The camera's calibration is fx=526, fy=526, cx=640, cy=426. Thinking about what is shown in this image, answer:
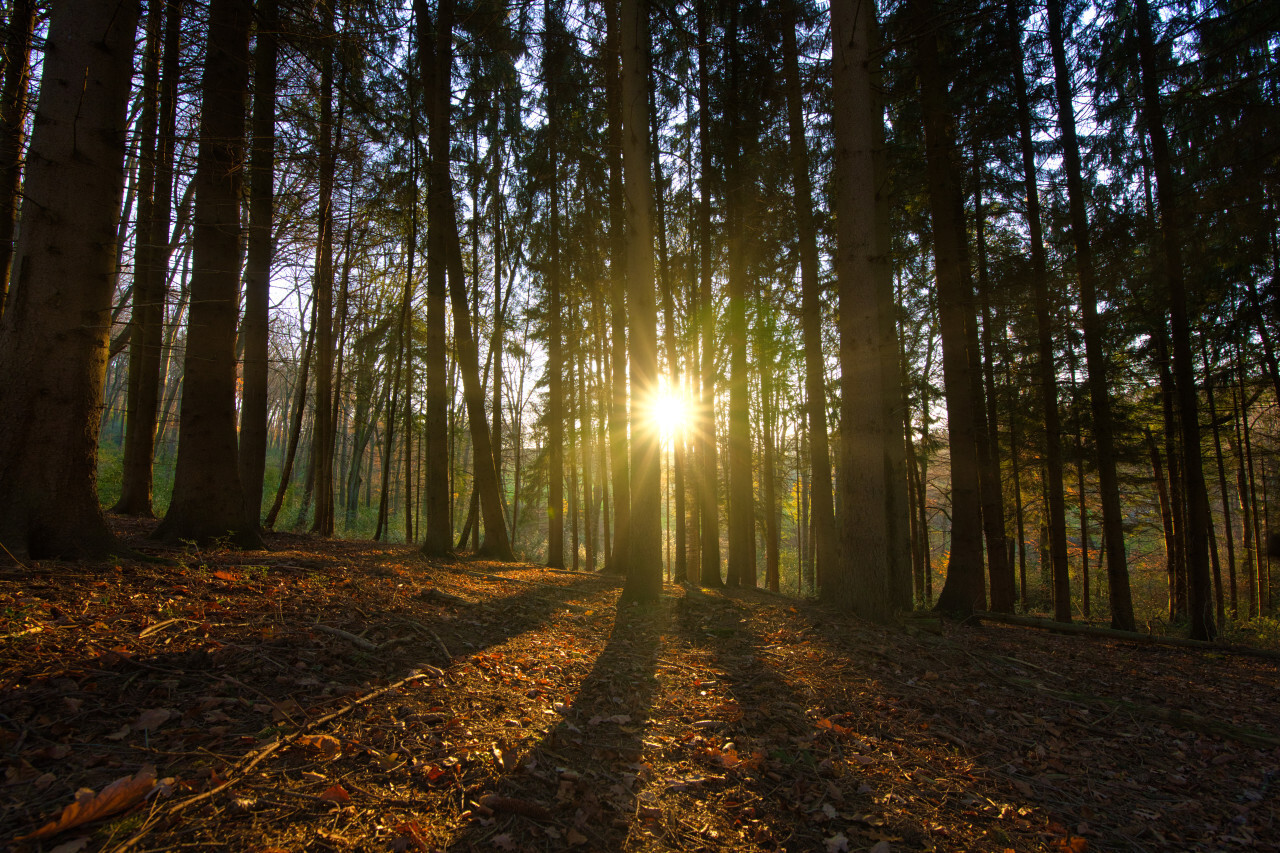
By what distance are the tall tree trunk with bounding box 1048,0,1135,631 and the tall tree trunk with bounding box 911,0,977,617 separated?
9.07ft

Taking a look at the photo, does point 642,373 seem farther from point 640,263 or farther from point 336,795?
point 336,795

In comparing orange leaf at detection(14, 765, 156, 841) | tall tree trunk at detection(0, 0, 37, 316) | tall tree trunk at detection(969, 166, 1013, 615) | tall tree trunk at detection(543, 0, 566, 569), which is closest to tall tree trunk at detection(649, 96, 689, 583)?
tall tree trunk at detection(543, 0, 566, 569)

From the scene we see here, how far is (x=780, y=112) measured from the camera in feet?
33.4

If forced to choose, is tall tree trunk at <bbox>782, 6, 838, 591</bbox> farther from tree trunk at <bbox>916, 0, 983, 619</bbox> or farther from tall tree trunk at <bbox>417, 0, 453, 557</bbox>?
tall tree trunk at <bbox>417, 0, 453, 557</bbox>

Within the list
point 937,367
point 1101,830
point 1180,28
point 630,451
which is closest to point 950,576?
point 630,451

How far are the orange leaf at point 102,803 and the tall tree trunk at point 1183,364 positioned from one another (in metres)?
11.3

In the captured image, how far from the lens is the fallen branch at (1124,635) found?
639 cm

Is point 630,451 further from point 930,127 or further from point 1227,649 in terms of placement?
point 1227,649

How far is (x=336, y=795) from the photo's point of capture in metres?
1.90

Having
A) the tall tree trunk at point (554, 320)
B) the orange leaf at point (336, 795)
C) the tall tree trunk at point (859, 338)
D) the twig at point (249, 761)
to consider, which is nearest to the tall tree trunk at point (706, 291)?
the tall tree trunk at point (554, 320)

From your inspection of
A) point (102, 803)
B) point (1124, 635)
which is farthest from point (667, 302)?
point (102, 803)

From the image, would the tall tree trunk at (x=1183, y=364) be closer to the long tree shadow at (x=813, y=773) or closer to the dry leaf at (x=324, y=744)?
the long tree shadow at (x=813, y=773)

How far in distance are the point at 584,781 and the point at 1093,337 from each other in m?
10.7

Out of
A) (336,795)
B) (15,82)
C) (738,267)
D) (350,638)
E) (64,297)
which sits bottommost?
(336,795)
